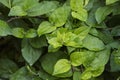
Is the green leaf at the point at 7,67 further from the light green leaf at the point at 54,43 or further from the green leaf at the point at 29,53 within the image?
Answer: the light green leaf at the point at 54,43

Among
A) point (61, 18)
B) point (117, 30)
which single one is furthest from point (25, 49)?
point (117, 30)

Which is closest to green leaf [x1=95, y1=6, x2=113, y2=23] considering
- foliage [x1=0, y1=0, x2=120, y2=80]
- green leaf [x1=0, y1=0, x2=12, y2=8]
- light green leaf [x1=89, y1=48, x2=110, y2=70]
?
foliage [x1=0, y1=0, x2=120, y2=80]

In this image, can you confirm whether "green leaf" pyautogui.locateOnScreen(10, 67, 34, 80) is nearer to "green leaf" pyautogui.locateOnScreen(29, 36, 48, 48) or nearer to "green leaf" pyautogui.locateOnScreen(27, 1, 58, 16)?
"green leaf" pyautogui.locateOnScreen(29, 36, 48, 48)

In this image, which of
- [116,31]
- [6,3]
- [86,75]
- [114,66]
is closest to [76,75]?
[86,75]

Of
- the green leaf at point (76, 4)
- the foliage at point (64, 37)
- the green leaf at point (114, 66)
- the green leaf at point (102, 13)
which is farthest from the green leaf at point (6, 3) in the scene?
the green leaf at point (114, 66)

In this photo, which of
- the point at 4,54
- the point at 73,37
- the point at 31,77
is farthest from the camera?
the point at 4,54

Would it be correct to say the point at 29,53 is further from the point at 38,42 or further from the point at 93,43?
the point at 93,43

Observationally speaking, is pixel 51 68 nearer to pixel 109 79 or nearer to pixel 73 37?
pixel 73 37

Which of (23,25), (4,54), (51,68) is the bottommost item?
(4,54)
